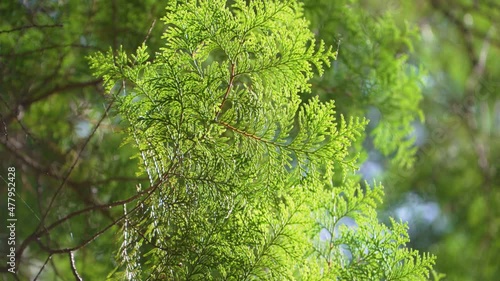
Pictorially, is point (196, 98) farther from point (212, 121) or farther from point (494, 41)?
point (494, 41)

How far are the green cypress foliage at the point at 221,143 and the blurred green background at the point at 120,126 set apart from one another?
0.07 meters

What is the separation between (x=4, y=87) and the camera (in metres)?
0.71

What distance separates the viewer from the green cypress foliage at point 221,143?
55 cm

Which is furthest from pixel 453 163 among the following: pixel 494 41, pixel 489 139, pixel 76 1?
pixel 76 1

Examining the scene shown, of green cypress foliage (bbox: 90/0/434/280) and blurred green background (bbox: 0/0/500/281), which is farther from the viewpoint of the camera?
blurred green background (bbox: 0/0/500/281)

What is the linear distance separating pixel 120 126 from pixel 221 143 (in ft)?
0.39

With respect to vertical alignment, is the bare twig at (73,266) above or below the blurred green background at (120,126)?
below

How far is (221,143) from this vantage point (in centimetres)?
55

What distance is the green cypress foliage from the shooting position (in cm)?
55

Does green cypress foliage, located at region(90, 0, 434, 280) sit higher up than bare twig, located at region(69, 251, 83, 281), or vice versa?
green cypress foliage, located at region(90, 0, 434, 280)

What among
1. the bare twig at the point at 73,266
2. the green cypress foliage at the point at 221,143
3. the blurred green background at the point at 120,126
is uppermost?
the blurred green background at the point at 120,126

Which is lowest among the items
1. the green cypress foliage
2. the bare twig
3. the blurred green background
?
the bare twig

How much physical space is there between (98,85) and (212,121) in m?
0.25

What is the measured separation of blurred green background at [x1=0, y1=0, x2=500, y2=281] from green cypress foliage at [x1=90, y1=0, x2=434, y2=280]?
0.21 feet
